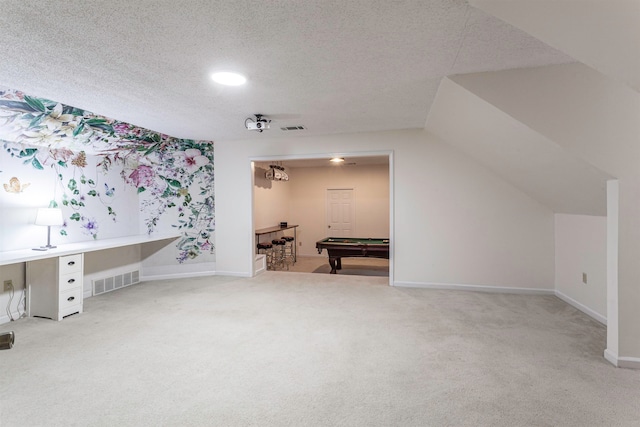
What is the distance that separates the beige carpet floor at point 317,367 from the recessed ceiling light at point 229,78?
241cm

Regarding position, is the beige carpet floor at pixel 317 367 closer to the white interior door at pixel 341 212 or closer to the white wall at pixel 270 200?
the white wall at pixel 270 200

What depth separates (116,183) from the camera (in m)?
4.79

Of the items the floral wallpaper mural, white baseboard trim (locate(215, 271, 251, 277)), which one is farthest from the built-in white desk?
white baseboard trim (locate(215, 271, 251, 277))

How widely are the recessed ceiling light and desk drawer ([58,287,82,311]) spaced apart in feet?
9.88

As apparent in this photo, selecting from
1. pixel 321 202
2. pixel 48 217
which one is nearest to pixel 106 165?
pixel 48 217

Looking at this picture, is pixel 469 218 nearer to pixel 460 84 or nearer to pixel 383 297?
pixel 383 297

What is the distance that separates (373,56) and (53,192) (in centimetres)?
430

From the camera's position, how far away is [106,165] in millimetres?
4637

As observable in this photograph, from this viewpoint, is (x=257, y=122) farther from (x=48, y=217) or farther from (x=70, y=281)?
(x=70, y=281)

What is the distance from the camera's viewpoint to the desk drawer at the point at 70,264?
3474mm

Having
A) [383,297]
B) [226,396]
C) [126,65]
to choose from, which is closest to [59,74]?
[126,65]

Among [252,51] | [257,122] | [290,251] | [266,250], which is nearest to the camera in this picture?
[252,51]

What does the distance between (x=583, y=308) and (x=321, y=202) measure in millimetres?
5919

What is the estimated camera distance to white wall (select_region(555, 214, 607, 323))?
3.24 meters
